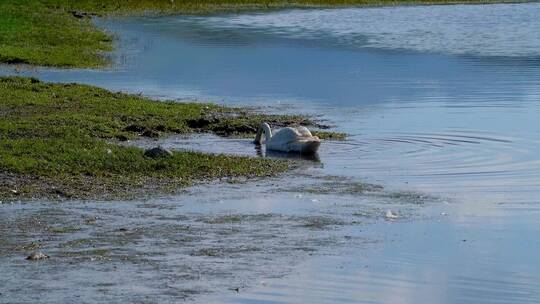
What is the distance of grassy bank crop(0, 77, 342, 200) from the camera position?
15039 millimetres

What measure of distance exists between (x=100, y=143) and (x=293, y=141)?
2.75 meters

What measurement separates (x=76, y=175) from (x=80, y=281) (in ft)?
16.4

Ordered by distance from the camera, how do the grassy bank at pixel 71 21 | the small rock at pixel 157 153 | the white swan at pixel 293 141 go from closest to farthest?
1. the small rock at pixel 157 153
2. the white swan at pixel 293 141
3. the grassy bank at pixel 71 21

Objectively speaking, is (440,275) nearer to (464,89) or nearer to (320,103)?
(320,103)

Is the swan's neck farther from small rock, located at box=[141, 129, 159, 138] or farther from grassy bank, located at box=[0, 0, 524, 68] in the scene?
grassy bank, located at box=[0, 0, 524, 68]

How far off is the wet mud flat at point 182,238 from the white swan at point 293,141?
215cm

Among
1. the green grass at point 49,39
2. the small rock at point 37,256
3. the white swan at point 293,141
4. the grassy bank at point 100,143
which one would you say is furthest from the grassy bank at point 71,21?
the small rock at point 37,256

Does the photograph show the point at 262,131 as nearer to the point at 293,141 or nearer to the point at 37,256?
the point at 293,141

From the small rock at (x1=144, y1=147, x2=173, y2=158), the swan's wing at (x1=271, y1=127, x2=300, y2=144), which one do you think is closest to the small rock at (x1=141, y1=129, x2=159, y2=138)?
the swan's wing at (x1=271, y1=127, x2=300, y2=144)

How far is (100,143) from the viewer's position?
1741 centimetres

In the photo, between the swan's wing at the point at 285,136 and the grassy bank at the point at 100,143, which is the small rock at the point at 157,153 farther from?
the swan's wing at the point at 285,136

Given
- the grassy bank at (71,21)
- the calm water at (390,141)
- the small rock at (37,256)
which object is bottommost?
the grassy bank at (71,21)

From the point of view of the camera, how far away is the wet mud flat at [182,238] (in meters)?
10.4

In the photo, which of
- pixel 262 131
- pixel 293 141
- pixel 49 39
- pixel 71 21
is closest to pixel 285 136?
pixel 293 141
